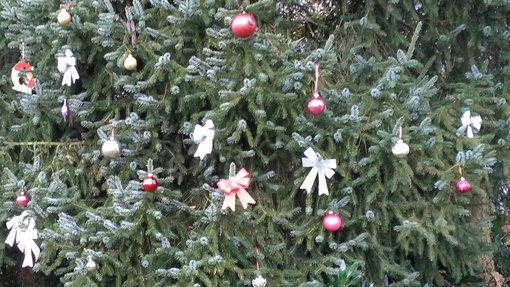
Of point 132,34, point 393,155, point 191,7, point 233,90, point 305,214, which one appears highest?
point 191,7

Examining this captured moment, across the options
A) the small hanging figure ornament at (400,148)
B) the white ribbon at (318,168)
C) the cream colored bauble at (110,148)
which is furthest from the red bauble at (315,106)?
the cream colored bauble at (110,148)

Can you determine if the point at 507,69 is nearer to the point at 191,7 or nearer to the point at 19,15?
the point at 191,7

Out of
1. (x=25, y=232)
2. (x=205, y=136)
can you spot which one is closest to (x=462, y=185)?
(x=205, y=136)

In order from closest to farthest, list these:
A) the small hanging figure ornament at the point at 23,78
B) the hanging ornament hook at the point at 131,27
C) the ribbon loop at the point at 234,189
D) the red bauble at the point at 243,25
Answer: the red bauble at the point at 243,25
the ribbon loop at the point at 234,189
the hanging ornament hook at the point at 131,27
the small hanging figure ornament at the point at 23,78

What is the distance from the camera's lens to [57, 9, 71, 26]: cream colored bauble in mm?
1885

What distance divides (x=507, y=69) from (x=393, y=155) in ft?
2.64

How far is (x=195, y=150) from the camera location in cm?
207

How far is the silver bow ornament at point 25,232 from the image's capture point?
78.2 inches

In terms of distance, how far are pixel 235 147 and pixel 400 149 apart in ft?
2.03

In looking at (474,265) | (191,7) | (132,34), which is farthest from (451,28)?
(132,34)

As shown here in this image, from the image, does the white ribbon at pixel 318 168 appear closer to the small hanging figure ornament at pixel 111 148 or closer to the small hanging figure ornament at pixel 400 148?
the small hanging figure ornament at pixel 400 148

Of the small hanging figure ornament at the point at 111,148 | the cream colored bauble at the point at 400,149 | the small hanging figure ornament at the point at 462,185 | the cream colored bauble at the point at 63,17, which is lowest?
the small hanging figure ornament at the point at 462,185

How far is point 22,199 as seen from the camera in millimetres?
1957

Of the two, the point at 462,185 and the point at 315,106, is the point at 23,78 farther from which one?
the point at 462,185
